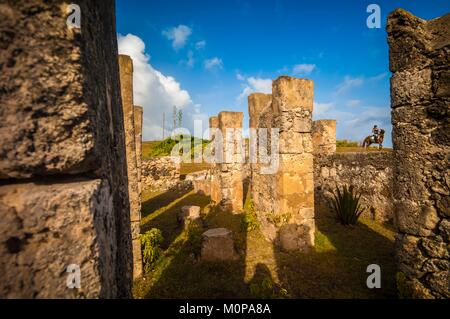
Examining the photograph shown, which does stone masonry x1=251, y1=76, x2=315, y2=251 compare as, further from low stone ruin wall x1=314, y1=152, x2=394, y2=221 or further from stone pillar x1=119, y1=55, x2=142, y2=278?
stone pillar x1=119, y1=55, x2=142, y2=278

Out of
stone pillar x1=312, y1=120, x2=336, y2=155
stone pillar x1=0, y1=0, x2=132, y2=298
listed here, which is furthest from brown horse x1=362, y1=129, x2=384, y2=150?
stone pillar x1=0, y1=0, x2=132, y2=298

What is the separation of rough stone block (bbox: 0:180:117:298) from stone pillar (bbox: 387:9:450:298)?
134 inches

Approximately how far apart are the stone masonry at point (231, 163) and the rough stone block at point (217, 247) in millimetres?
4048

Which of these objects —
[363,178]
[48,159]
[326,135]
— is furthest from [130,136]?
[326,135]

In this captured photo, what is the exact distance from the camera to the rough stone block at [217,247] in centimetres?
460

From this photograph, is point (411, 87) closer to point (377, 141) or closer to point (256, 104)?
point (256, 104)

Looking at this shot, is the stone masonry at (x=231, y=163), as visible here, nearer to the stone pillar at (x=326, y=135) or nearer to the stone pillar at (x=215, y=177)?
the stone pillar at (x=215, y=177)

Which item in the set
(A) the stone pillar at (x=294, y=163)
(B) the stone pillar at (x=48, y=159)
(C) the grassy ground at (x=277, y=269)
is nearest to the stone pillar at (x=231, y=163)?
(C) the grassy ground at (x=277, y=269)

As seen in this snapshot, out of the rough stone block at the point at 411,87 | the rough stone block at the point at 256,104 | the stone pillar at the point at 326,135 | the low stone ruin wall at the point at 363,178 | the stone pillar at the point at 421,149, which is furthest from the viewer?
the stone pillar at the point at 326,135

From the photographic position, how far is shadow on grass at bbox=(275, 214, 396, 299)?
3446 millimetres

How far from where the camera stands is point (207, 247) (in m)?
4.61

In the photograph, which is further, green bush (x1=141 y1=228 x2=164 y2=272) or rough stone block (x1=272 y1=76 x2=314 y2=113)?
rough stone block (x1=272 y1=76 x2=314 y2=113)

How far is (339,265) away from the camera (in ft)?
13.9

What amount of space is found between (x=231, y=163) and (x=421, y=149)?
22.0 feet
